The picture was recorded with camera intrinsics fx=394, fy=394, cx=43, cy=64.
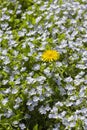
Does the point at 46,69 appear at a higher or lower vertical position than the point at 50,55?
lower

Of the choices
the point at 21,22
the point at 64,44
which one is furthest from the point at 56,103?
the point at 21,22

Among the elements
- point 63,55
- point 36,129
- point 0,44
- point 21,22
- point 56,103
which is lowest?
point 36,129

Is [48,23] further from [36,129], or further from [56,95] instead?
[36,129]

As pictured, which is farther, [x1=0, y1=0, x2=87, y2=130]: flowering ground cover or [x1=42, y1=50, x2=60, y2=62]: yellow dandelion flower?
[x1=42, y1=50, x2=60, y2=62]: yellow dandelion flower

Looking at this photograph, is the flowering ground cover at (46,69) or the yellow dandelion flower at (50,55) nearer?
the flowering ground cover at (46,69)
